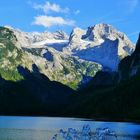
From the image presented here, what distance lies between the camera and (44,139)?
123m

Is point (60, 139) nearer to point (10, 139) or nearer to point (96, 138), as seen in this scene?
point (10, 139)

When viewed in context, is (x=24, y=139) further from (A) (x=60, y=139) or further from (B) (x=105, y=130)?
(B) (x=105, y=130)

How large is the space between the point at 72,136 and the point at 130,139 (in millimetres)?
76900

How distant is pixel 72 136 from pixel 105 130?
13.0 feet

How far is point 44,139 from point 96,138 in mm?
76010

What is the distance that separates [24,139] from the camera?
121125 millimetres

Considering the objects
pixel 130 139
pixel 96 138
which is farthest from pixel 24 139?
pixel 96 138

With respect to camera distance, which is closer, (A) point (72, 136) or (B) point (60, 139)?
(A) point (72, 136)

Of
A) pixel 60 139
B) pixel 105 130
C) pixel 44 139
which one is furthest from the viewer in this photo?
pixel 44 139

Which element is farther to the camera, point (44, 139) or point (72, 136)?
point (44, 139)

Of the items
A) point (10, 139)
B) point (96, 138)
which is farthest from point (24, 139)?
point (96, 138)

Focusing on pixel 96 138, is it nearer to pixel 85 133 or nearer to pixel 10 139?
pixel 85 133

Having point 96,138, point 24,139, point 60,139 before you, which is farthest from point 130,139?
point 96,138

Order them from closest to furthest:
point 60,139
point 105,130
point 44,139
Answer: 1. point 105,130
2. point 60,139
3. point 44,139
